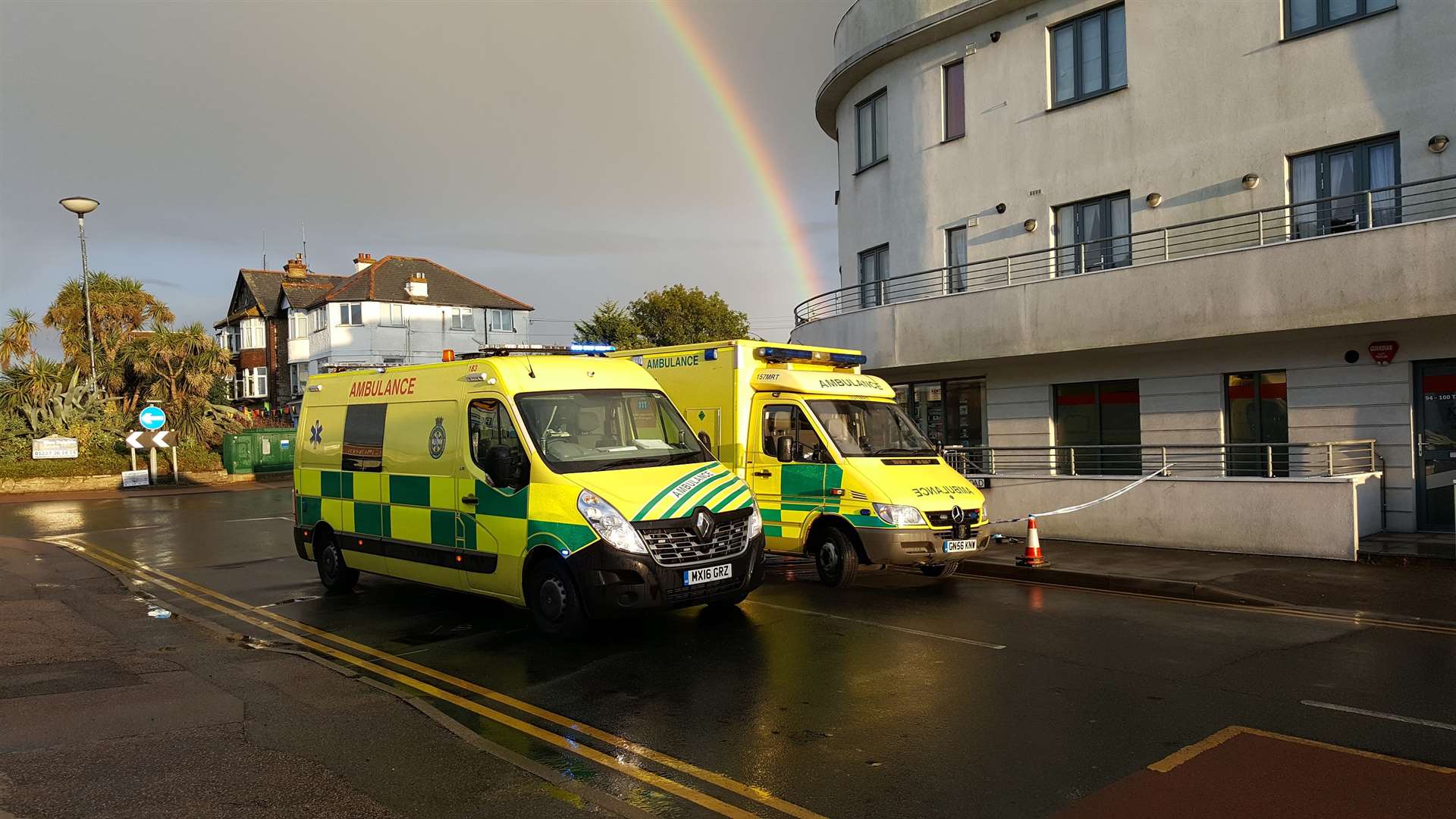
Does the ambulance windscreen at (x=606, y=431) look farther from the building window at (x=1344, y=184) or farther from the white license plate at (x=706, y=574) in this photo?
the building window at (x=1344, y=184)

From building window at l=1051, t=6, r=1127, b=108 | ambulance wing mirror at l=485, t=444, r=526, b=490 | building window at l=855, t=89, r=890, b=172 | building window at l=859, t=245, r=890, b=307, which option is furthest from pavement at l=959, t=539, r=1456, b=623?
building window at l=855, t=89, r=890, b=172

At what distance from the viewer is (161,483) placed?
33.8 meters

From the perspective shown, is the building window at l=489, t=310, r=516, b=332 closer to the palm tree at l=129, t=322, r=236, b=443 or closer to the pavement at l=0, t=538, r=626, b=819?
the palm tree at l=129, t=322, r=236, b=443

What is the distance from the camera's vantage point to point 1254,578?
11219 millimetres

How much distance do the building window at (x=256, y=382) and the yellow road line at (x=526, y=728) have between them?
53.4 meters

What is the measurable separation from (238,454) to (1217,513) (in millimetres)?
34129

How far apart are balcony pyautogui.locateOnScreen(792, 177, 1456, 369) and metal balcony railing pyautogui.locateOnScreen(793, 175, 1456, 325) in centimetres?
2

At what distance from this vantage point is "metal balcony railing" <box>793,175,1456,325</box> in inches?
551

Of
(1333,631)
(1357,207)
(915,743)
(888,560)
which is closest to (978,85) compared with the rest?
(1357,207)

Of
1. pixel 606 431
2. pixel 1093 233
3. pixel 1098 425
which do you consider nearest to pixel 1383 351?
pixel 1098 425

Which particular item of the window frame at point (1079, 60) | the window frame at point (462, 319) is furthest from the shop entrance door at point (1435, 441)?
the window frame at point (462, 319)

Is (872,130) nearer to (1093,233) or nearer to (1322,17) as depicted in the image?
(1093,233)

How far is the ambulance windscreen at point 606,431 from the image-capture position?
8.78 metres

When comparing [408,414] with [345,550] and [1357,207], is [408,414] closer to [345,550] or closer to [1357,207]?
[345,550]
